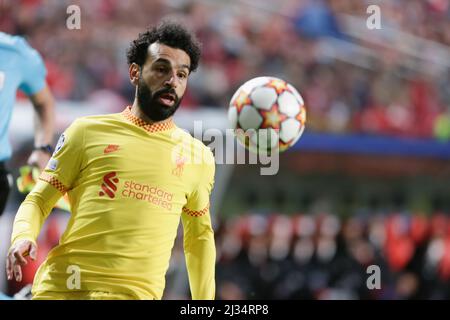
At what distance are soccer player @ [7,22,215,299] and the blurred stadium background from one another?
557 cm

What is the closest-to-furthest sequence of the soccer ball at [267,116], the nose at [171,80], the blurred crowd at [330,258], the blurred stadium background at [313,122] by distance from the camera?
the nose at [171,80], the soccer ball at [267,116], the blurred crowd at [330,258], the blurred stadium background at [313,122]

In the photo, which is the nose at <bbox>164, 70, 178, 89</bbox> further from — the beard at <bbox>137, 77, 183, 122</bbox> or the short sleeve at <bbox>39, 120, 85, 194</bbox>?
the short sleeve at <bbox>39, 120, 85, 194</bbox>

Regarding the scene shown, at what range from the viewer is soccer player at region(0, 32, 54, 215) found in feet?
16.6

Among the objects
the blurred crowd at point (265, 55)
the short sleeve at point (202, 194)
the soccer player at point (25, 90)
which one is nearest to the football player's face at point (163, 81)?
the short sleeve at point (202, 194)

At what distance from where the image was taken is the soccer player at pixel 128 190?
146 inches

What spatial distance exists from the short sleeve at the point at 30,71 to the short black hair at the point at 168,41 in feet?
4.83

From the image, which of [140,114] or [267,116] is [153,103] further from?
[267,116]

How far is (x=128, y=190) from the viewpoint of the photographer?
12.4ft

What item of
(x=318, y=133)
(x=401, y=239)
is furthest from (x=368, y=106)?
(x=401, y=239)

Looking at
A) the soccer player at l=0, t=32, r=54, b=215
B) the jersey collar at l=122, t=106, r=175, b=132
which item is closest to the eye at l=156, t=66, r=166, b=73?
the jersey collar at l=122, t=106, r=175, b=132

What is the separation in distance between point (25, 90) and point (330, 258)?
574 cm

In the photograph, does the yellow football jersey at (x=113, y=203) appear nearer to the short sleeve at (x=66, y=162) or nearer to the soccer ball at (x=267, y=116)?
the short sleeve at (x=66, y=162)

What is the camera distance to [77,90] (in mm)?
10562
